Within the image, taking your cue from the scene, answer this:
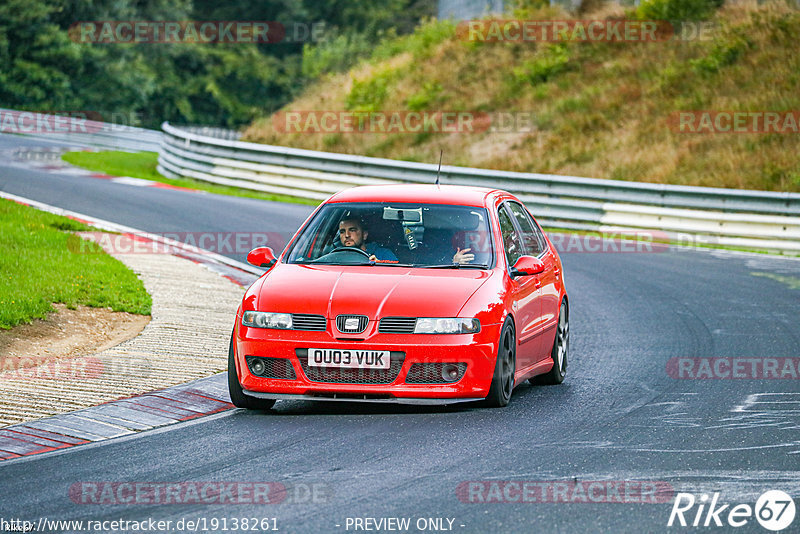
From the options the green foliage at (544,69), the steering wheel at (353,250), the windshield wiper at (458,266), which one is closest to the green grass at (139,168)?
the green foliage at (544,69)

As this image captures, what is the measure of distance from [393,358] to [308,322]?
24.7 inches

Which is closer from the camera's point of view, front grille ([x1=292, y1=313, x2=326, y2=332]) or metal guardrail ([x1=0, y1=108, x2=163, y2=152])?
front grille ([x1=292, y1=313, x2=326, y2=332])

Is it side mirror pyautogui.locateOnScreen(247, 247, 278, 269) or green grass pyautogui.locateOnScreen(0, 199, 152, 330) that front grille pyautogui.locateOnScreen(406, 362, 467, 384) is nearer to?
side mirror pyautogui.locateOnScreen(247, 247, 278, 269)

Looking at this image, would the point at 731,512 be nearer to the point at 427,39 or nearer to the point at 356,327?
the point at 356,327

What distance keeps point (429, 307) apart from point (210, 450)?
1.82m

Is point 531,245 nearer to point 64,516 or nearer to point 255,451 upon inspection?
point 255,451

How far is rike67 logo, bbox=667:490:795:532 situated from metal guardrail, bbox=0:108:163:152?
115ft

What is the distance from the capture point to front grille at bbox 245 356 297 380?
811cm

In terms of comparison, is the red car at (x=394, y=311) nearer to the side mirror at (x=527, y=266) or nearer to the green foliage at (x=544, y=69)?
the side mirror at (x=527, y=266)

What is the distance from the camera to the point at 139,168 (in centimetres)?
3275

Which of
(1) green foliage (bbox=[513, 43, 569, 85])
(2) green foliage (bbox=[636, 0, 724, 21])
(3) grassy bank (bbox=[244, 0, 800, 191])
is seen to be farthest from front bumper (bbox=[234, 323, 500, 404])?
(2) green foliage (bbox=[636, 0, 724, 21])

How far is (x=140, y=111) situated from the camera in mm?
58031

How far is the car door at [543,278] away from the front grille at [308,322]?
1.99m

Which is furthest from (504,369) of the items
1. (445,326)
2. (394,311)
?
(394,311)
